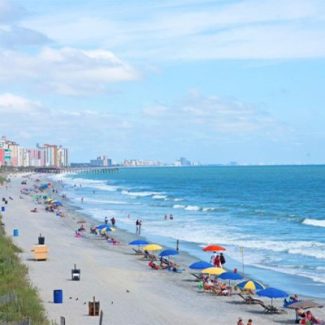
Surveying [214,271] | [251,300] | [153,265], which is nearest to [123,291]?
[214,271]

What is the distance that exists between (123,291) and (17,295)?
294 inches

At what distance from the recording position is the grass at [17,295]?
18.9 metres

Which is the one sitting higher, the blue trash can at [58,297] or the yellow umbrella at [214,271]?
the yellow umbrella at [214,271]

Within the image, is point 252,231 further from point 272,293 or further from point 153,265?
point 272,293

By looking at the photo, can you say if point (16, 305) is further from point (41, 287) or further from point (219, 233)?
point (219, 233)

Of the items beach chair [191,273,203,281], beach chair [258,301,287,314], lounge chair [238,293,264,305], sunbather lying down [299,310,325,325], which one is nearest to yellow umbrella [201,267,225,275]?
beach chair [191,273,203,281]

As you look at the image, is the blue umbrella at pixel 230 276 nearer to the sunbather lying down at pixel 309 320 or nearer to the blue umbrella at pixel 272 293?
the blue umbrella at pixel 272 293

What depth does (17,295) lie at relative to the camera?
70.8 ft

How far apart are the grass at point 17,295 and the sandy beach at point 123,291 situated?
0.93 m

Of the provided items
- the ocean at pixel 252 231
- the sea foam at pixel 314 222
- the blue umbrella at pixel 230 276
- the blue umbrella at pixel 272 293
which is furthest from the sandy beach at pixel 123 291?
the sea foam at pixel 314 222

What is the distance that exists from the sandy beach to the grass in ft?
3.06

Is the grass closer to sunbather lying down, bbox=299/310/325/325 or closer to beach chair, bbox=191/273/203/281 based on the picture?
beach chair, bbox=191/273/203/281

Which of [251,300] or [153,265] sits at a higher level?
[153,265]

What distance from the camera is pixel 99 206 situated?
271 feet
